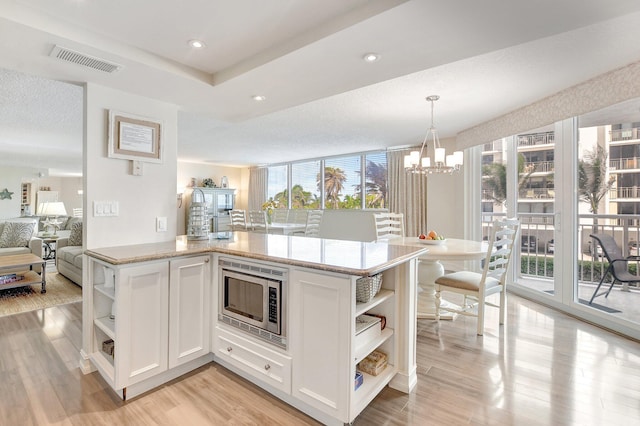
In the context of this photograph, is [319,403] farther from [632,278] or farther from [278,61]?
[632,278]

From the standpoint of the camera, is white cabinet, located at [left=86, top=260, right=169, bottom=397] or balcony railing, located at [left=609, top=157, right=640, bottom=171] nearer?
white cabinet, located at [left=86, top=260, right=169, bottom=397]

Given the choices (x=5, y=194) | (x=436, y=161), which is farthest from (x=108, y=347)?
(x=5, y=194)

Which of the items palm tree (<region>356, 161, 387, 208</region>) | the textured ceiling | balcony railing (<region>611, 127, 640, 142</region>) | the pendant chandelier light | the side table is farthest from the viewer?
palm tree (<region>356, 161, 387, 208</region>)

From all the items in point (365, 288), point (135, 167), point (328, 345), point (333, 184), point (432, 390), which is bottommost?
point (432, 390)

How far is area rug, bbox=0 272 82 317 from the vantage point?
3.48m

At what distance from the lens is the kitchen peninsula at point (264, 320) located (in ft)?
Answer: 5.31

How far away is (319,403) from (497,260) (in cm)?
218

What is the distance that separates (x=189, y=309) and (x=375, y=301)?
129cm

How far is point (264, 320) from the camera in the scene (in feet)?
6.29

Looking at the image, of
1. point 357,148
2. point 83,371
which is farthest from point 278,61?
point 357,148

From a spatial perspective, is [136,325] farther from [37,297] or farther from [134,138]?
[37,297]

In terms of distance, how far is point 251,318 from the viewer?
79.3 inches

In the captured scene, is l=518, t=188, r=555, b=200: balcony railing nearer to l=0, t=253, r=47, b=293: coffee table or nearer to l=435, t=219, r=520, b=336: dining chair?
l=435, t=219, r=520, b=336: dining chair

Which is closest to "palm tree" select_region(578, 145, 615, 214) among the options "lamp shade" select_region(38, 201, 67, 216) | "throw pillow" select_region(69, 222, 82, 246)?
"throw pillow" select_region(69, 222, 82, 246)
